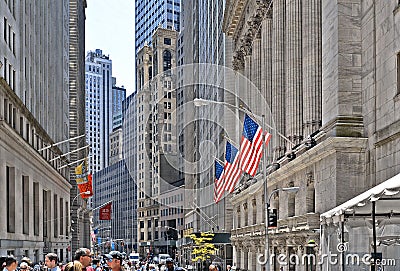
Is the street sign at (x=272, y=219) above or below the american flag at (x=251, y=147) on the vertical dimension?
below

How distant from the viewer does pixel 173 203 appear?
148 metres

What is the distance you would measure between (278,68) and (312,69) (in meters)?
9.05

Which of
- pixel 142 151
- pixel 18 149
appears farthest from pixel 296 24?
pixel 142 151

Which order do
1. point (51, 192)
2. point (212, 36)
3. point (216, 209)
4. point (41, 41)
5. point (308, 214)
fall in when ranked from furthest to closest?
point (212, 36) → point (216, 209) → point (51, 192) → point (41, 41) → point (308, 214)

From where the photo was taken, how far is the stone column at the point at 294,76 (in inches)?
1406

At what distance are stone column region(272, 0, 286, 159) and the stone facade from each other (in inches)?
2.3

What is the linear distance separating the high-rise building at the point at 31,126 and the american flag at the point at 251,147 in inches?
497

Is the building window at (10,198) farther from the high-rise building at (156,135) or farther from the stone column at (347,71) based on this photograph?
the high-rise building at (156,135)

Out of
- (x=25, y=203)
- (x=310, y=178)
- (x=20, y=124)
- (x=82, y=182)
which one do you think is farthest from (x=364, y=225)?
(x=82, y=182)

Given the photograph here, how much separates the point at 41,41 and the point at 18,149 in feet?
60.0

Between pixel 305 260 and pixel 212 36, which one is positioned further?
pixel 212 36

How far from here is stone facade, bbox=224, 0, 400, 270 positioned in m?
23.0

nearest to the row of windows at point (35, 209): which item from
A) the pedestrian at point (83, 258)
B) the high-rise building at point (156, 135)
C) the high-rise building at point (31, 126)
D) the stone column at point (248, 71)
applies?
the high-rise building at point (31, 126)

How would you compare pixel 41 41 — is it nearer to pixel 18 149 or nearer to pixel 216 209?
pixel 18 149
